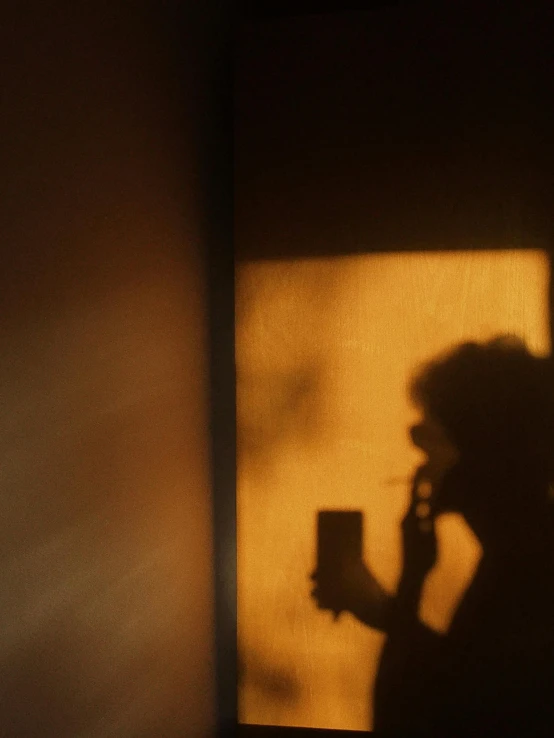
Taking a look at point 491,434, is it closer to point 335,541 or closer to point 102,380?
point 335,541

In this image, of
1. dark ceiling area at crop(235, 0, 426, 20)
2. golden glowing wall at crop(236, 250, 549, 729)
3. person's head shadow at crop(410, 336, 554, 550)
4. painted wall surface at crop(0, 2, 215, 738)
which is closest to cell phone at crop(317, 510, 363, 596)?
golden glowing wall at crop(236, 250, 549, 729)

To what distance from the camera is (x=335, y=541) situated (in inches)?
74.0

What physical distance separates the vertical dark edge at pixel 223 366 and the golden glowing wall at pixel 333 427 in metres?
→ 0.16

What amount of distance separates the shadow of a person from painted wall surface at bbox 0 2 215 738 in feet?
1.79

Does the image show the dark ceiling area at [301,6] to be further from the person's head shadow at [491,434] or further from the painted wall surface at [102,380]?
the person's head shadow at [491,434]

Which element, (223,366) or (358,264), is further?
(223,366)

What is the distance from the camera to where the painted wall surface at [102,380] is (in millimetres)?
1167

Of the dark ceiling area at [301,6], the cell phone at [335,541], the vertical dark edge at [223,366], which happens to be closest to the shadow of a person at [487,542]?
the cell phone at [335,541]

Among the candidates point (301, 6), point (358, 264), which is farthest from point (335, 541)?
point (301, 6)

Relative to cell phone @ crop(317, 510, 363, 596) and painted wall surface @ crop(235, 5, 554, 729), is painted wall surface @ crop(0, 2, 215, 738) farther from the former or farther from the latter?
cell phone @ crop(317, 510, 363, 596)

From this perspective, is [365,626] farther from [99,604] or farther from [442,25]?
[442,25]

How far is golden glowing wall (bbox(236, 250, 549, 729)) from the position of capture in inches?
70.7

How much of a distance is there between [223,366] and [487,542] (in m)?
0.80

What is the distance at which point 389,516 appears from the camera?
1.84m
